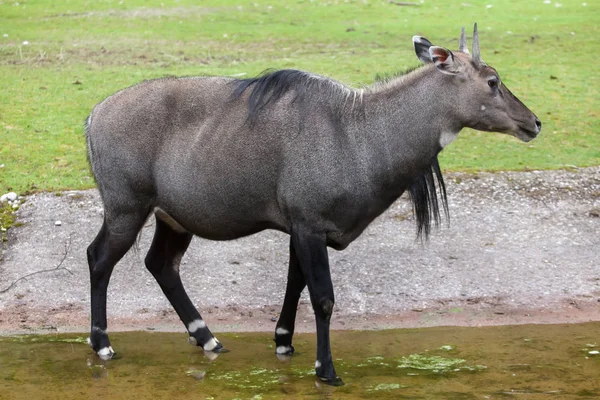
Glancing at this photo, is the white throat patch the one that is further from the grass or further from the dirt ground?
the grass

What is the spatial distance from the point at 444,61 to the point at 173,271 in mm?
2698

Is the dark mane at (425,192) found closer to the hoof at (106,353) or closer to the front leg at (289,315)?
the front leg at (289,315)

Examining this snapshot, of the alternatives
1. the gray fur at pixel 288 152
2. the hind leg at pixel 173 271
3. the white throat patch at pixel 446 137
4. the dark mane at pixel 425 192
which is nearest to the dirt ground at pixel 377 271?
the hind leg at pixel 173 271

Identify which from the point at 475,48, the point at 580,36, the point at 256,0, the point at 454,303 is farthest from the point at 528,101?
the point at 256,0

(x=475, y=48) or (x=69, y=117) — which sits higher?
Answer: (x=475, y=48)

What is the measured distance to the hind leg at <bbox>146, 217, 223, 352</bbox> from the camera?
8.11 m

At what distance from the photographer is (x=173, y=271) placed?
8.31 metres

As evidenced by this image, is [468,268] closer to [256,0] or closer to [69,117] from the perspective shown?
[69,117]

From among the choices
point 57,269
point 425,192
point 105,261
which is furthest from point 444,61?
point 57,269

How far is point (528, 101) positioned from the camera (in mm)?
13695

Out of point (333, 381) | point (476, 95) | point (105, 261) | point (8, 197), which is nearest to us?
point (333, 381)

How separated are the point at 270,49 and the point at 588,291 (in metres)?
8.58

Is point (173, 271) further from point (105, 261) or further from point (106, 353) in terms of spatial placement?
point (106, 353)

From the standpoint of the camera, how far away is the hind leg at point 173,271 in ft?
26.6
